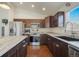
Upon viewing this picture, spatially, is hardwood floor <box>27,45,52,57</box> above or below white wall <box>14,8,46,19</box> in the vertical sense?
below

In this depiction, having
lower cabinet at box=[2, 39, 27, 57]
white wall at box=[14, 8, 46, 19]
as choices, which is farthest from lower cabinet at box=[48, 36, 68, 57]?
white wall at box=[14, 8, 46, 19]

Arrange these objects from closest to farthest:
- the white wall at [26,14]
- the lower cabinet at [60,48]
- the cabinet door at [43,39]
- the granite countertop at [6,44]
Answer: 1. the granite countertop at [6,44]
2. the lower cabinet at [60,48]
3. the cabinet door at [43,39]
4. the white wall at [26,14]

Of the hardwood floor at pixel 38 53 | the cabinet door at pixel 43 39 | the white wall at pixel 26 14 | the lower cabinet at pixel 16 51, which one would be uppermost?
the white wall at pixel 26 14

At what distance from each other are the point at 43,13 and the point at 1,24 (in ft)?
9.30

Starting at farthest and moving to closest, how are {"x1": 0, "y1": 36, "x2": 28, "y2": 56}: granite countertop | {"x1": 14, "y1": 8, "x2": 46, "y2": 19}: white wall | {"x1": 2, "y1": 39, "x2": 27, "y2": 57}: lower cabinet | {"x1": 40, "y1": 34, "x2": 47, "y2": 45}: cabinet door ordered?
{"x1": 14, "y1": 8, "x2": 46, "y2": 19}: white wall, {"x1": 40, "y1": 34, "x2": 47, "y2": 45}: cabinet door, {"x1": 2, "y1": 39, "x2": 27, "y2": 57}: lower cabinet, {"x1": 0, "y1": 36, "x2": 28, "y2": 56}: granite countertop

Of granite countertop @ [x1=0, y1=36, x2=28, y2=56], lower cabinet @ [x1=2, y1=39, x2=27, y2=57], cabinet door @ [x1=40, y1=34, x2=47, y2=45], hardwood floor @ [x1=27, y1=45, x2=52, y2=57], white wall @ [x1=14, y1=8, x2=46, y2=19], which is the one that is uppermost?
white wall @ [x1=14, y1=8, x2=46, y2=19]

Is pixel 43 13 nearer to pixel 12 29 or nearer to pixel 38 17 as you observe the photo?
pixel 38 17

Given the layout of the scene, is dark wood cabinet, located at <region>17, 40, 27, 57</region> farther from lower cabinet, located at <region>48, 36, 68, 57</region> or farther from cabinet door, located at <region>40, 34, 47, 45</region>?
cabinet door, located at <region>40, 34, 47, 45</region>

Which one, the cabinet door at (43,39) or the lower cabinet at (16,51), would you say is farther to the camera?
the cabinet door at (43,39)

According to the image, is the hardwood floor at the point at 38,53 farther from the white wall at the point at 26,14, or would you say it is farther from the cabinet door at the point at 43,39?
the white wall at the point at 26,14

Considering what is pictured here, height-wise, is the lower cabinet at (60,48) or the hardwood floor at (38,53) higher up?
the lower cabinet at (60,48)

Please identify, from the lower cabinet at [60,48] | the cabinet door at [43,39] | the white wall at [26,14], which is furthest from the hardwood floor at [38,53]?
the white wall at [26,14]

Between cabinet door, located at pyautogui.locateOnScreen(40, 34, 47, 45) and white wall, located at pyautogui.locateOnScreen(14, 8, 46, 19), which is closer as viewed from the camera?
cabinet door, located at pyautogui.locateOnScreen(40, 34, 47, 45)

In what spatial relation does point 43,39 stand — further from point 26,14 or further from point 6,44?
point 6,44
